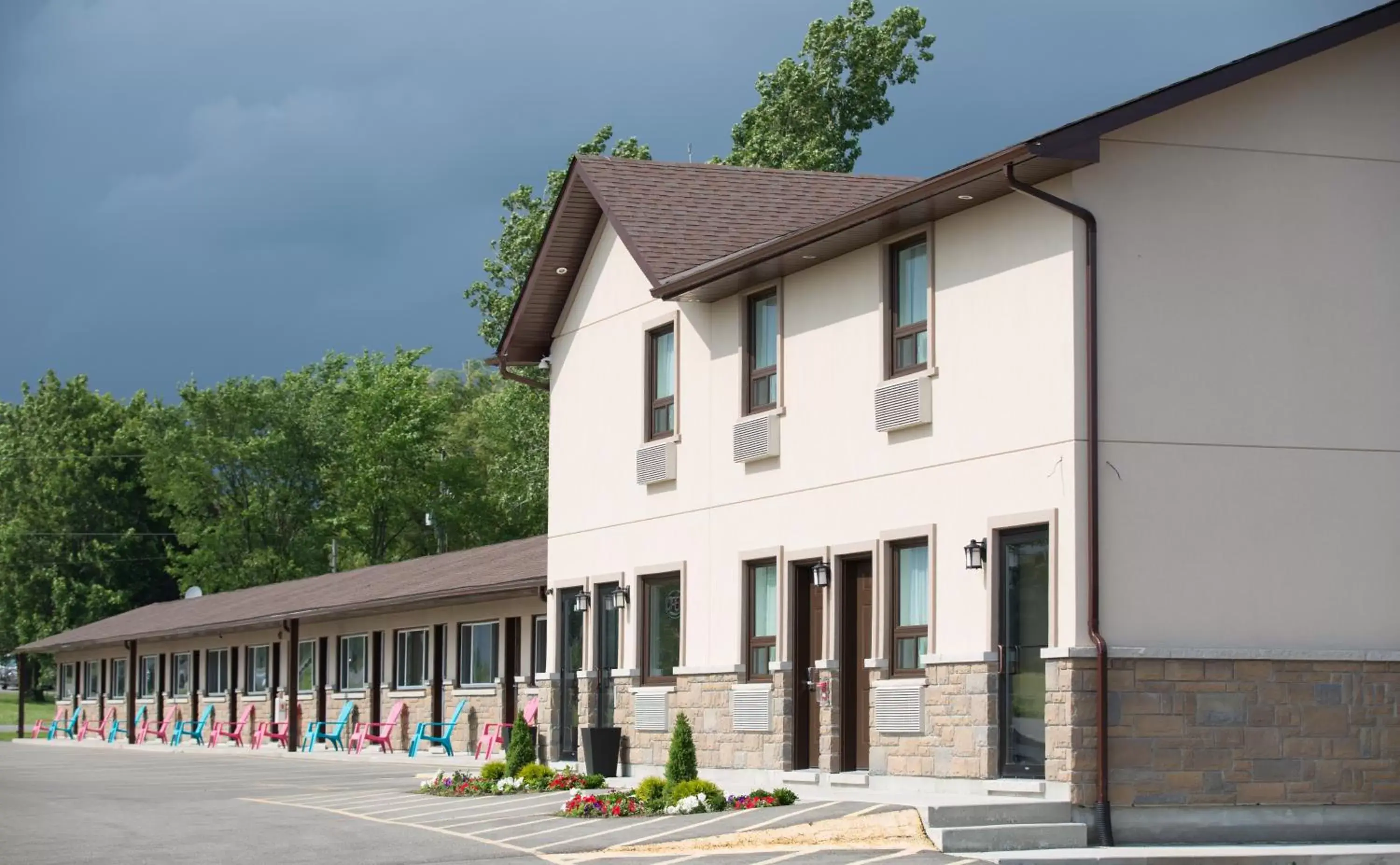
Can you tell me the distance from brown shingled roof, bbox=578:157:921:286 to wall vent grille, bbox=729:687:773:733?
5049 millimetres

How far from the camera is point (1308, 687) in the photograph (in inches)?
650

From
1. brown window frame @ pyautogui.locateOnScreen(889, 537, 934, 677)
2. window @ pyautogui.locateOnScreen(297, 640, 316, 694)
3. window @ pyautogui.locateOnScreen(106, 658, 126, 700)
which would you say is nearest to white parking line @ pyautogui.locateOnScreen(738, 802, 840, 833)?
brown window frame @ pyautogui.locateOnScreen(889, 537, 934, 677)

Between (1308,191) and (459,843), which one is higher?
(1308,191)

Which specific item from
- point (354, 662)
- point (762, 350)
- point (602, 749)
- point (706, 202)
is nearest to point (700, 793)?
point (602, 749)

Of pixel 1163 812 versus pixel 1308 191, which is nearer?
pixel 1163 812

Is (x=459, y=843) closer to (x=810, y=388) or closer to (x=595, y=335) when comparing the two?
(x=810, y=388)

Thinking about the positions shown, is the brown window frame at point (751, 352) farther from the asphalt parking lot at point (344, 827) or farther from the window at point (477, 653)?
the window at point (477, 653)

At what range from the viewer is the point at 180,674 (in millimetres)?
52969

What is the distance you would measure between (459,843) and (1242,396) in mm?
7953

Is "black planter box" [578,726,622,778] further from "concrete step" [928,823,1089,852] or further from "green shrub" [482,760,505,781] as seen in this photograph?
"concrete step" [928,823,1089,852]

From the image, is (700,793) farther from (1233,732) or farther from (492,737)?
(492,737)

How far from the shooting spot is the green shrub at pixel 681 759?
64.8ft

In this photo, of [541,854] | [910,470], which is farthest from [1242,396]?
[541,854]

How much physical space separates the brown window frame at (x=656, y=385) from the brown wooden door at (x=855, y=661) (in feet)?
13.4
